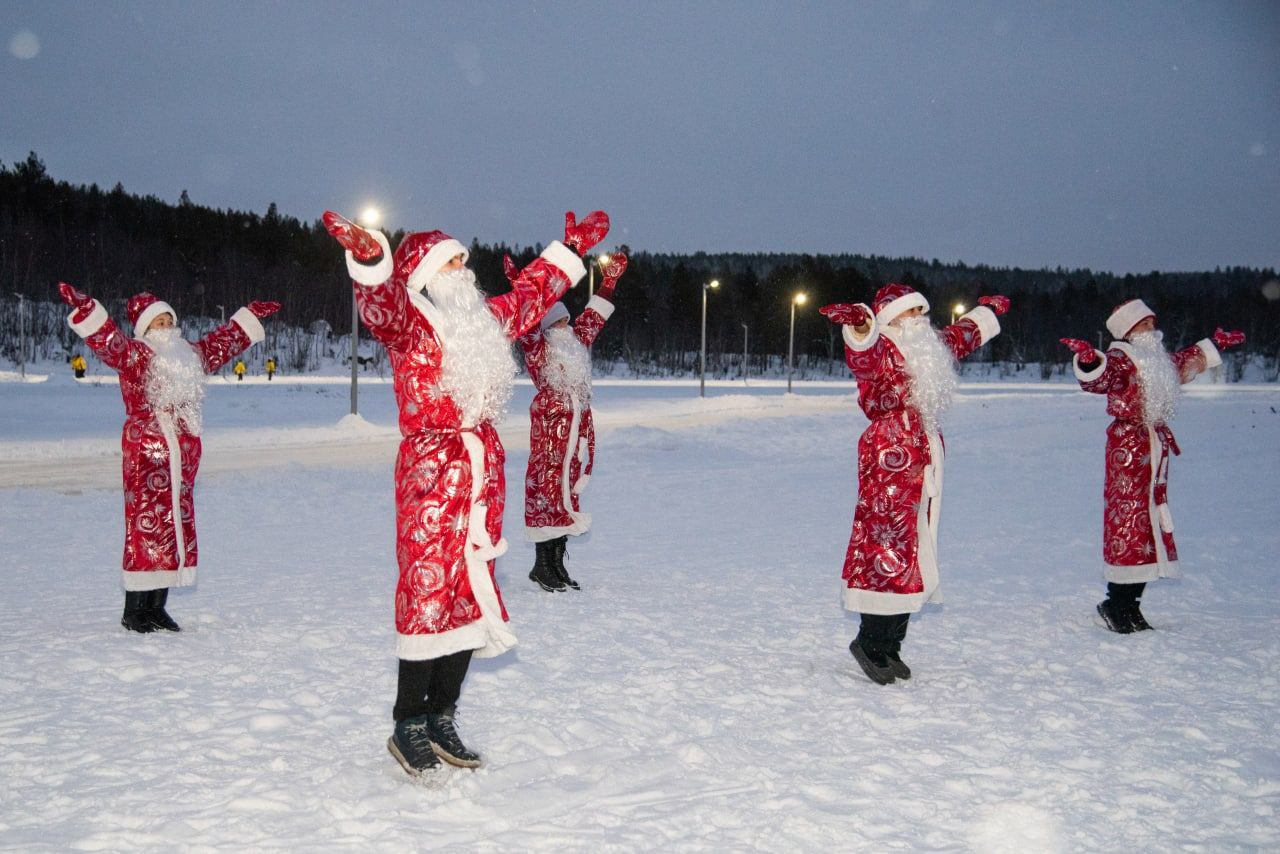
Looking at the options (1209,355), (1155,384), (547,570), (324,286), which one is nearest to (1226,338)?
(1209,355)

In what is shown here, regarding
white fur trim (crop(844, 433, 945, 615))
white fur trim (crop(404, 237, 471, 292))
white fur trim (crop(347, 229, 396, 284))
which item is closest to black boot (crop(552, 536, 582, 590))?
white fur trim (crop(844, 433, 945, 615))

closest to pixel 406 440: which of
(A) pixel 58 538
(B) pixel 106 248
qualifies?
(A) pixel 58 538

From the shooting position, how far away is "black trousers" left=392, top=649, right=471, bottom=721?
12.0 feet

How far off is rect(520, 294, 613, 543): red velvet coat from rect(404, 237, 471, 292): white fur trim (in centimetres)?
310

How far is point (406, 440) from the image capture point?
12.0 feet

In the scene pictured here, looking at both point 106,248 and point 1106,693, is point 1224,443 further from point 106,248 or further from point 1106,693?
point 106,248

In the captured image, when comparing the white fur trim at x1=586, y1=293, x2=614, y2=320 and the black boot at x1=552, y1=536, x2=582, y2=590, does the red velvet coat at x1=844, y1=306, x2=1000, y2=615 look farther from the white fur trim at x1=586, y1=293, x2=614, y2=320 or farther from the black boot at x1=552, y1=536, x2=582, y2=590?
the white fur trim at x1=586, y1=293, x2=614, y2=320

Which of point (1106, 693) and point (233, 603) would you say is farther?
point (233, 603)

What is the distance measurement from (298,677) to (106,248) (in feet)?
277

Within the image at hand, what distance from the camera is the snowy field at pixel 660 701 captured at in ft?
10.7

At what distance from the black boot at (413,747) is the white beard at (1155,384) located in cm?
479

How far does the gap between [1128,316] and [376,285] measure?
16.8 feet

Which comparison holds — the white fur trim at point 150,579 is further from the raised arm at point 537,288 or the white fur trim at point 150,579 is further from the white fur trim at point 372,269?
the white fur trim at point 372,269

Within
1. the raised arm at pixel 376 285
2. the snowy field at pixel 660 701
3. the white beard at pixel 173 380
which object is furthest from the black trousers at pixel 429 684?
the white beard at pixel 173 380
